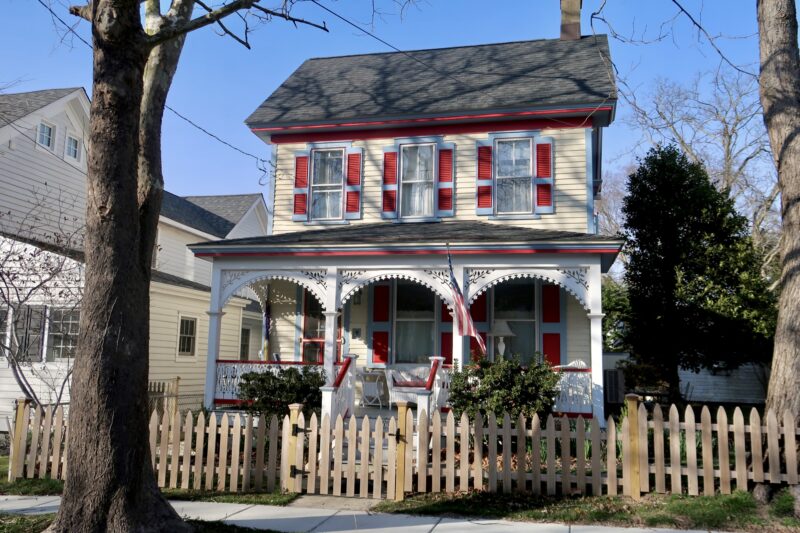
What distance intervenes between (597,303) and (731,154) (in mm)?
21733

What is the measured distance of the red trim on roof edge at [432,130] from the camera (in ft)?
43.8

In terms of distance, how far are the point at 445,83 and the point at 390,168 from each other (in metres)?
2.81

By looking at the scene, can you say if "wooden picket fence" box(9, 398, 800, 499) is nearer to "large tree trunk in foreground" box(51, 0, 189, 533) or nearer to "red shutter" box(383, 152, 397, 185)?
"large tree trunk in foreground" box(51, 0, 189, 533)

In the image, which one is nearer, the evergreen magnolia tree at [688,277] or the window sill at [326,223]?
the evergreen magnolia tree at [688,277]

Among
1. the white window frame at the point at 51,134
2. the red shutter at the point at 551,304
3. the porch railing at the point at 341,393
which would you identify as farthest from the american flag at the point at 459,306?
the white window frame at the point at 51,134

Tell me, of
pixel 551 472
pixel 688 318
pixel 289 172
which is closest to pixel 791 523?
pixel 551 472

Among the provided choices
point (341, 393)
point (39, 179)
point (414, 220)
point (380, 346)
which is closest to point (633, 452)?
point (341, 393)

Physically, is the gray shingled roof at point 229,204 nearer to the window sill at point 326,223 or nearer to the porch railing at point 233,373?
the window sill at point 326,223

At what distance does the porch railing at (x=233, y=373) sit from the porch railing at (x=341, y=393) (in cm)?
102

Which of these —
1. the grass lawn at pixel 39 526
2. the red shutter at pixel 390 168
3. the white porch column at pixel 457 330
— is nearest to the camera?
the grass lawn at pixel 39 526

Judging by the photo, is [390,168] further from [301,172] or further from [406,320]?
[406,320]

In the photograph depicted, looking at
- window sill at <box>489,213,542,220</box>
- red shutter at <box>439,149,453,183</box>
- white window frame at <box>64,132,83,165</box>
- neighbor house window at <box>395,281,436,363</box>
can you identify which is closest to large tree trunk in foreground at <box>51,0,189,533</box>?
neighbor house window at <box>395,281,436,363</box>

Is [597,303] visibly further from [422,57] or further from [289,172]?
[422,57]

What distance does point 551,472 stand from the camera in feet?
24.2
